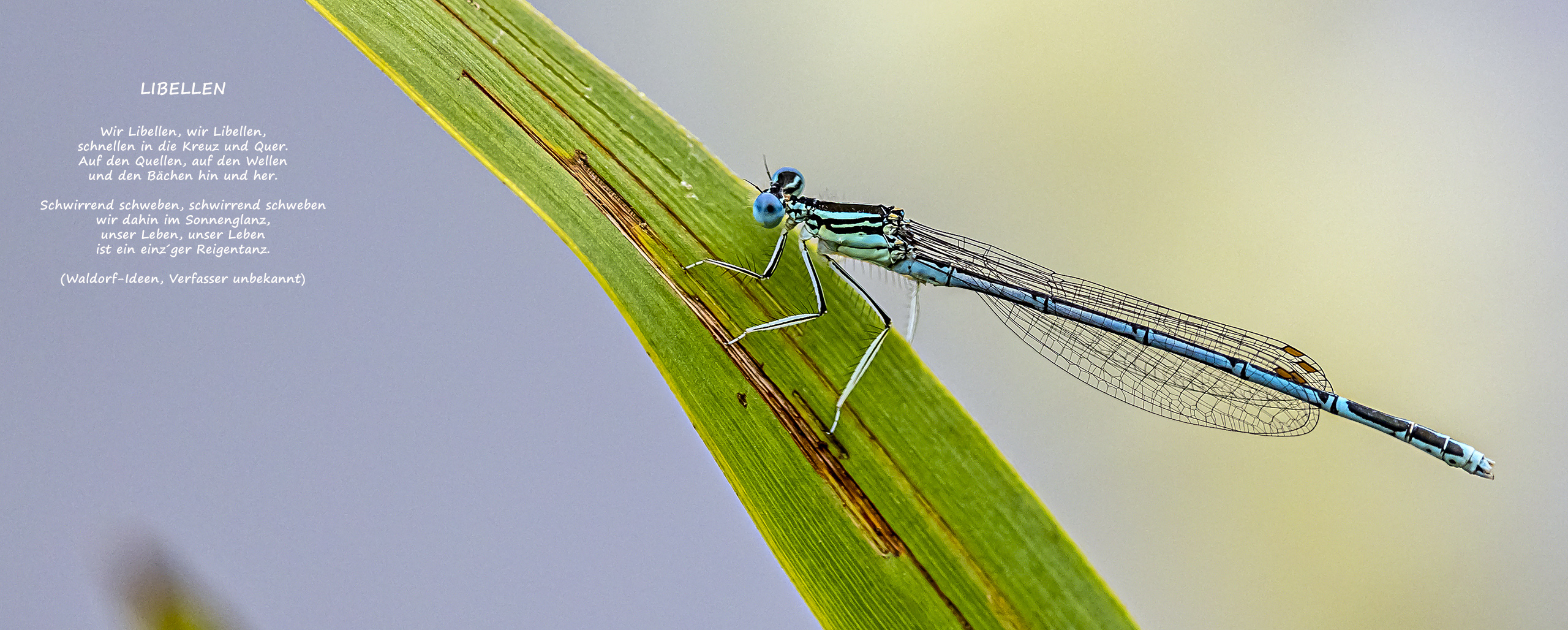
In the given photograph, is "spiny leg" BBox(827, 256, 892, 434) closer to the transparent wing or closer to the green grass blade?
the green grass blade

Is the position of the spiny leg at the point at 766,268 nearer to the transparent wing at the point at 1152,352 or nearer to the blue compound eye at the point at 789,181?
the blue compound eye at the point at 789,181

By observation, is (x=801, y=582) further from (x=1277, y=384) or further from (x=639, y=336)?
(x=1277, y=384)

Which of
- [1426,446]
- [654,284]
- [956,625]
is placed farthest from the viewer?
[1426,446]

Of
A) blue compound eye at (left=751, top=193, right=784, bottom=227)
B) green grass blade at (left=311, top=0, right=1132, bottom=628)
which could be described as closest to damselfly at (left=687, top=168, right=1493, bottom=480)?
blue compound eye at (left=751, top=193, right=784, bottom=227)

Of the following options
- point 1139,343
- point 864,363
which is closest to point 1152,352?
point 1139,343

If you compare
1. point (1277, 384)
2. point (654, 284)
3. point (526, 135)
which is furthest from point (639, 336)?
point (1277, 384)

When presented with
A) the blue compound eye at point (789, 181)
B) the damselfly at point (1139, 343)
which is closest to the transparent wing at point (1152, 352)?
the damselfly at point (1139, 343)
